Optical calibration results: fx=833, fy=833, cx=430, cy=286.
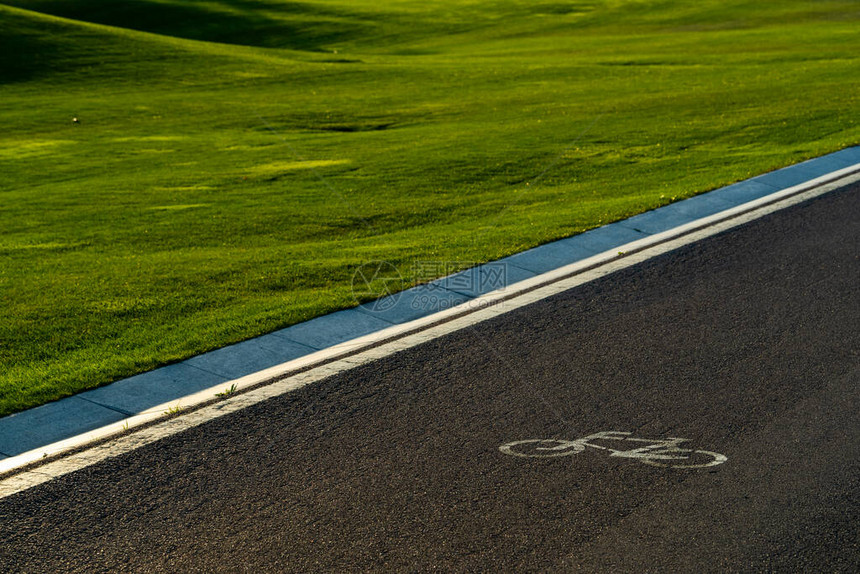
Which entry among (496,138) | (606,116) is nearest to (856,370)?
(496,138)

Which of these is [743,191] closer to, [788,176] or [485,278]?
[788,176]

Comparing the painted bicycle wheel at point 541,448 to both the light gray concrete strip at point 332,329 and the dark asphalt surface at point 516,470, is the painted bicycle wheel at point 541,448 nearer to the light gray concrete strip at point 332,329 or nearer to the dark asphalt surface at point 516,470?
the dark asphalt surface at point 516,470

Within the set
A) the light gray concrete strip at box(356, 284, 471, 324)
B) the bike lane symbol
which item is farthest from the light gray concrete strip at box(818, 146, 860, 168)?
the bike lane symbol

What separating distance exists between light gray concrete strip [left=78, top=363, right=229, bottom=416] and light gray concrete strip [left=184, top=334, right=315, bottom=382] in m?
0.11

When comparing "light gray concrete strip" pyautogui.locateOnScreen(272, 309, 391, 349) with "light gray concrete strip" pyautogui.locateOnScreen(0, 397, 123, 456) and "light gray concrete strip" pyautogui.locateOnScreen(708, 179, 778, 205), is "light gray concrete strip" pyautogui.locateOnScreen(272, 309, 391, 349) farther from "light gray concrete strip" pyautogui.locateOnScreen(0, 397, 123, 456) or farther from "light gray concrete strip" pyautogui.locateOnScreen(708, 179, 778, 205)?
"light gray concrete strip" pyautogui.locateOnScreen(708, 179, 778, 205)

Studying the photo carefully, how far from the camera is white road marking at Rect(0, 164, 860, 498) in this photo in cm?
609

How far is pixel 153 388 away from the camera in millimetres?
7133

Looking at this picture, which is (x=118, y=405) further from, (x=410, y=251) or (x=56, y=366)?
(x=410, y=251)

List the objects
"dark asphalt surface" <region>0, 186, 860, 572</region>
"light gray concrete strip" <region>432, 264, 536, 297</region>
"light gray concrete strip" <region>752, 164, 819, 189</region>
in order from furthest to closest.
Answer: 1. "light gray concrete strip" <region>752, 164, 819, 189</region>
2. "light gray concrete strip" <region>432, 264, 536, 297</region>
3. "dark asphalt surface" <region>0, 186, 860, 572</region>

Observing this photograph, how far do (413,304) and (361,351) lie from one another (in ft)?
4.23

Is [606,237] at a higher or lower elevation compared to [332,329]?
higher

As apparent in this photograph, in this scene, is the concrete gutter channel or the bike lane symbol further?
the concrete gutter channel

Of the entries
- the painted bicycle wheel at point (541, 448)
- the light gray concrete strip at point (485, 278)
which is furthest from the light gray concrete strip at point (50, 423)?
the light gray concrete strip at point (485, 278)

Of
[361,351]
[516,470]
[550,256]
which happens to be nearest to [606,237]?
[550,256]
